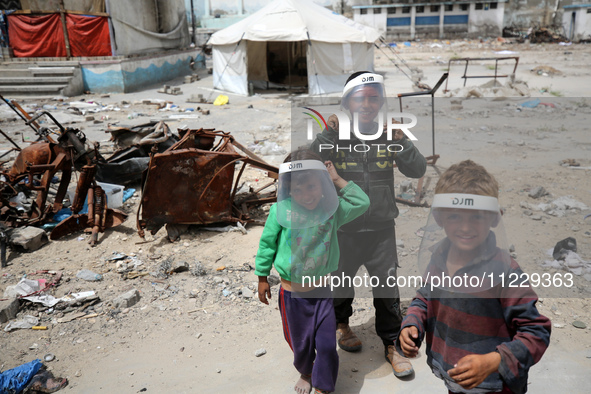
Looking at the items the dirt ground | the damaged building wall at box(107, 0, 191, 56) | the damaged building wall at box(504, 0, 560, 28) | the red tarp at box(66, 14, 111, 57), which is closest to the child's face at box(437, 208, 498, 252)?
the dirt ground

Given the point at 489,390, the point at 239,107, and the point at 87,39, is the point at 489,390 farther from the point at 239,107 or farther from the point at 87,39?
the point at 87,39

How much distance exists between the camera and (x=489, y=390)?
1.37 metres

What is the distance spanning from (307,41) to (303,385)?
1218cm

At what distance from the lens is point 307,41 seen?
13.0 meters

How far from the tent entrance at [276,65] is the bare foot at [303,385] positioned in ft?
44.6

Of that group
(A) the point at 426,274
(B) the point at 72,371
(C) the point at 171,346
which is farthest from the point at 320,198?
(B) the point at 72,371

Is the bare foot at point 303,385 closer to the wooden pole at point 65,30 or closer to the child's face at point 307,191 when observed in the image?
the child's face at point 307,191

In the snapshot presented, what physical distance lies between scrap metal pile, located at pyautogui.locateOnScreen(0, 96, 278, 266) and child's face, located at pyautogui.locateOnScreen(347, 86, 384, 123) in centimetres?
206

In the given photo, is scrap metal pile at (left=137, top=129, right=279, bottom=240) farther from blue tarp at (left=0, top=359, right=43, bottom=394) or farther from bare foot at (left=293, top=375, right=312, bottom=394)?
bare foot at (left=293, top=375, right=312, bottom=394)

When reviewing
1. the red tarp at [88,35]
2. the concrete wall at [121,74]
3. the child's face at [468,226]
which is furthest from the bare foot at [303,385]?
the red tarp at [88,35]

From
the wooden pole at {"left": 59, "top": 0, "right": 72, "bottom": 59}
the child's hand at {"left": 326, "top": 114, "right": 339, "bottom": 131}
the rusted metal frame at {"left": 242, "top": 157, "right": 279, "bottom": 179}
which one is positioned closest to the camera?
the child's hand at {"left": 326, "top": 114, "right": 339, "bottom": 131}

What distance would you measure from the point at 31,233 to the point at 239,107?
833 cm

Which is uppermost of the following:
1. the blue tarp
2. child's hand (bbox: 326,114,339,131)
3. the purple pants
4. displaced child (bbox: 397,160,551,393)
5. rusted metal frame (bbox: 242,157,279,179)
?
child's hand (bbox: 326,114,339,131)

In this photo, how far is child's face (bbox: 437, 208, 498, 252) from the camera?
1292 mm
